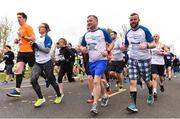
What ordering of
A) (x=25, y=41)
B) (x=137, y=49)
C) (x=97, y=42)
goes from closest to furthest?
(x=97, y=42), (x=137, y=49), (x=25, y=41)

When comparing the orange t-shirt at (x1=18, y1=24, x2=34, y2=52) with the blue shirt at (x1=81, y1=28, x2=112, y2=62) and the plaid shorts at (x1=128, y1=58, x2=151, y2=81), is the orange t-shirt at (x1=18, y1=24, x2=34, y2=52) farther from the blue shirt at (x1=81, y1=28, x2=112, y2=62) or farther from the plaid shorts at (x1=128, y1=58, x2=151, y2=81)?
the plaid shorts at (x1=128, y1=58, x2=151, y2=81)

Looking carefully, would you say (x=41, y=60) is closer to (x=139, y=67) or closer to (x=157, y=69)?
(x=139, y=67)

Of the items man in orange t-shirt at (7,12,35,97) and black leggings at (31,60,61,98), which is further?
man in orange t-shirt at (7,12,35,97)

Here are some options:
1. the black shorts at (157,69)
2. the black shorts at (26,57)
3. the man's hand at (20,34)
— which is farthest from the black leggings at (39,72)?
the black shorts at (157,69)

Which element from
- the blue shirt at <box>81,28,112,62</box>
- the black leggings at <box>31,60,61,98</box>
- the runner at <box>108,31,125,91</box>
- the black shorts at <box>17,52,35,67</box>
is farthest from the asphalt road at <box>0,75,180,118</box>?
the runner at <box>108,31,125,91</box>

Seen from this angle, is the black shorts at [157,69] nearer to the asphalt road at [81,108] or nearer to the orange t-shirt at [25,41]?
the asphalt road at [81,108]

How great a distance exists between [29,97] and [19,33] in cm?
198

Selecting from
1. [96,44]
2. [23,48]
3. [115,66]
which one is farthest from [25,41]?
[115,66]

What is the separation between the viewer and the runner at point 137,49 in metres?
9.23

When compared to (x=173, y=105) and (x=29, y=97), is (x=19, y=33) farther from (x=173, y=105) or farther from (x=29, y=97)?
(x=173, y=105)

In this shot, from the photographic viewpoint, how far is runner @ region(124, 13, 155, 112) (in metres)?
9.23

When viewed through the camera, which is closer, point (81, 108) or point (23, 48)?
point (81, 108)

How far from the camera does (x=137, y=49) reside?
374 inches

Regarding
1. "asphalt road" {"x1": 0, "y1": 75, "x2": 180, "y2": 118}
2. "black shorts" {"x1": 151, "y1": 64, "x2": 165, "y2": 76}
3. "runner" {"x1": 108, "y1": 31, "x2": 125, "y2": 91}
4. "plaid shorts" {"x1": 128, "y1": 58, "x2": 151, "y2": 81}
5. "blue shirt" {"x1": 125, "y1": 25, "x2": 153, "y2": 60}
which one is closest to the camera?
"asphalt road" {"x1": 0, "y1": 75, "x2": 180, "y2": 118}
